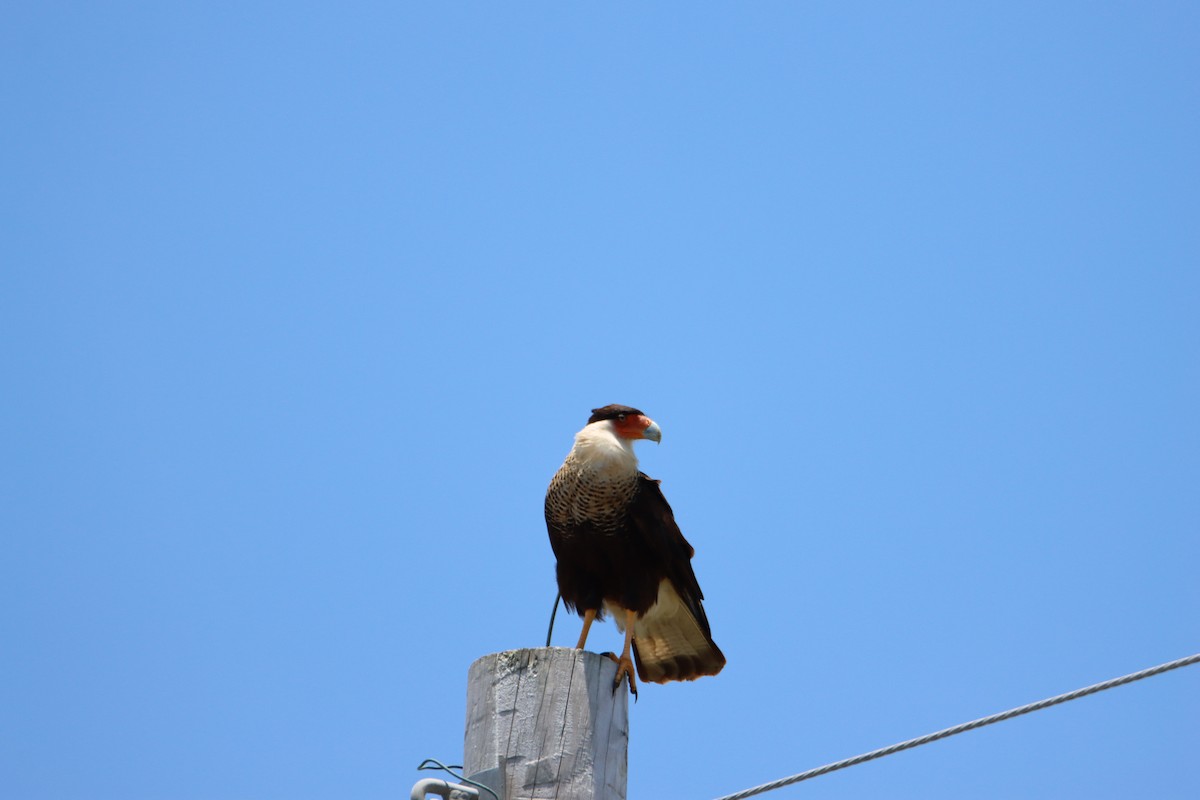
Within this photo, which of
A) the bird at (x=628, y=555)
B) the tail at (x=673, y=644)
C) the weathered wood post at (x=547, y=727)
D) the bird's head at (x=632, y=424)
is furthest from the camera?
the bird's head at (x=632, y=424)

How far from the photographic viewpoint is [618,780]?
330 centimetres

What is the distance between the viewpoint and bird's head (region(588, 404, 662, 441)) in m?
5.62

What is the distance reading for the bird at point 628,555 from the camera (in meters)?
5.40

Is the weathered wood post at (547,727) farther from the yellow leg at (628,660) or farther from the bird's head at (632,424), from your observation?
the bird's head at (632,424)

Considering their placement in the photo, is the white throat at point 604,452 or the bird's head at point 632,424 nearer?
the white throat at point 604,452

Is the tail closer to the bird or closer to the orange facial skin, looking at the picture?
the bird

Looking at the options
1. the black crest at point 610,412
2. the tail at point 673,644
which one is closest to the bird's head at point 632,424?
the black crest at point 610,412

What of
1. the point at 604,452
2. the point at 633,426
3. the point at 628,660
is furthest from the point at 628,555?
the point at 628,660

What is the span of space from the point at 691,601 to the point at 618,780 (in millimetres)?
2201

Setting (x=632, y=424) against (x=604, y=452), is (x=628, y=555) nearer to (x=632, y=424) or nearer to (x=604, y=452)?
(x=604, y=452)

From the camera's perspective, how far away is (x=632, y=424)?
5641 millimetres

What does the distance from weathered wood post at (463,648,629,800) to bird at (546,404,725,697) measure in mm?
1936

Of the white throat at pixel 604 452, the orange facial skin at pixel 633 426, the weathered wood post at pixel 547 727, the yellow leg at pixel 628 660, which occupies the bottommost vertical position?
the weathered wood post at pixel 547 727

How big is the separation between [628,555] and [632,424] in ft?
2.03
